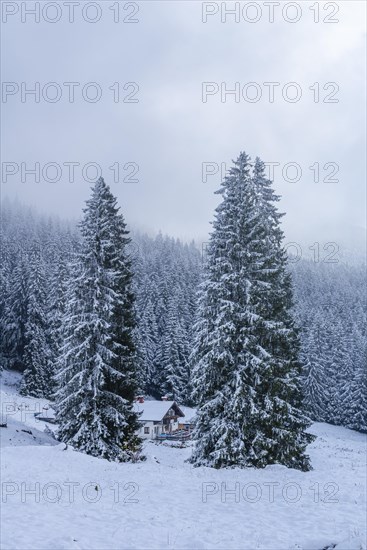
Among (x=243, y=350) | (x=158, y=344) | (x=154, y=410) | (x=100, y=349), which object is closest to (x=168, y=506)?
(x=243, y=350)

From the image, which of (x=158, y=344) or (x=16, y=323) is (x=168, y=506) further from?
(x=158, y=344)

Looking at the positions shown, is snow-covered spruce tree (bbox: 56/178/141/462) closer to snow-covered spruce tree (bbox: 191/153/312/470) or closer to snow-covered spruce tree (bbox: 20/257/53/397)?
snow-covered spruce tree (bbox: 191/153/312/470)

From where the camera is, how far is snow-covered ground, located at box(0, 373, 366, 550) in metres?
12.2

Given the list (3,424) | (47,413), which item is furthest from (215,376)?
(47,413)

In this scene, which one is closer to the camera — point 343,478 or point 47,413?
point 343,478

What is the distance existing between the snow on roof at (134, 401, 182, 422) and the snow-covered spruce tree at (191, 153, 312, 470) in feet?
112

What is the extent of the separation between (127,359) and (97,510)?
10.4 meters

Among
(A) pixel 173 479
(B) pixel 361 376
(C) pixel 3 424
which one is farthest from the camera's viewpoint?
(B) pixel 361 376

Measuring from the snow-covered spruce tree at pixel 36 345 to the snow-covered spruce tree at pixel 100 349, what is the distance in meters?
32.3

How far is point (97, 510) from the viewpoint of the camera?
47.8ft

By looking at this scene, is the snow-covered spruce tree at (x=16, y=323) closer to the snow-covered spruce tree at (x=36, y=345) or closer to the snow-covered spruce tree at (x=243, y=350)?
the snow-covered spruce tree at (x=36, y=345)

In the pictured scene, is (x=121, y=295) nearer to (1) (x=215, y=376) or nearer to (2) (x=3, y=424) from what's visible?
(1) (x=215, y=376)

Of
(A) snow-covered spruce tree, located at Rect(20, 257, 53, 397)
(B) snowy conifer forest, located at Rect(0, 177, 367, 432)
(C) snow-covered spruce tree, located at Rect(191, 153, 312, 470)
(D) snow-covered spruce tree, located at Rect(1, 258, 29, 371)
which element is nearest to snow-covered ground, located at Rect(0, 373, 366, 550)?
(C) snow-covered spruce tree, located at Rect(191, 153, 312, 470)

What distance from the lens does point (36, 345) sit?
5831 cm
